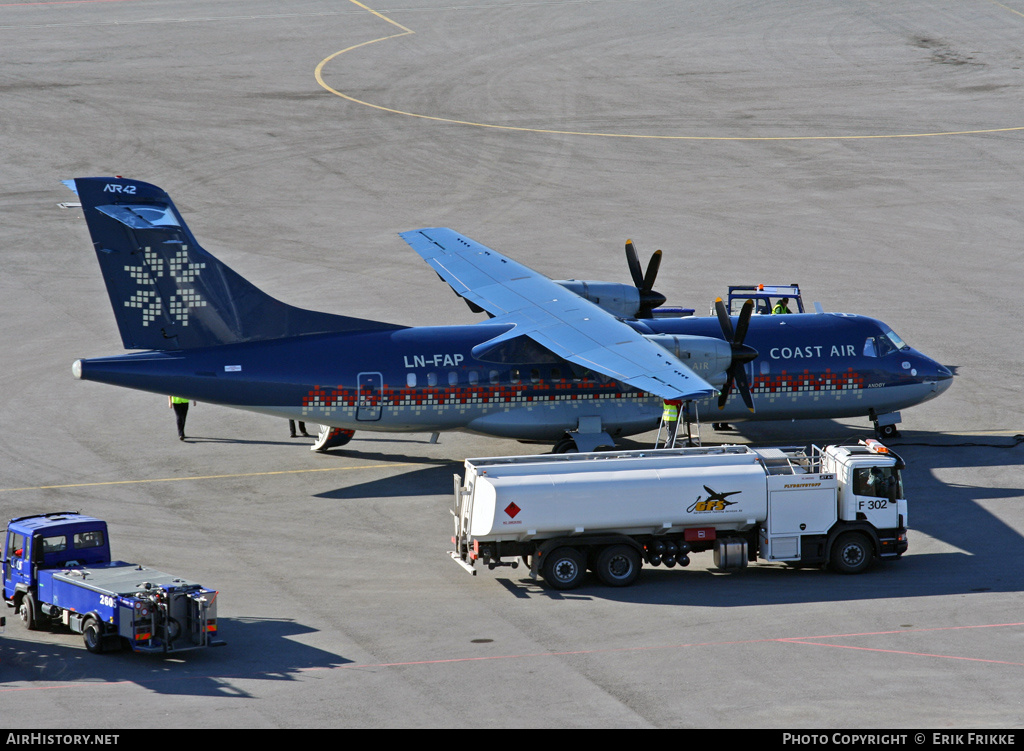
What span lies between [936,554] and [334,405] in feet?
57.6

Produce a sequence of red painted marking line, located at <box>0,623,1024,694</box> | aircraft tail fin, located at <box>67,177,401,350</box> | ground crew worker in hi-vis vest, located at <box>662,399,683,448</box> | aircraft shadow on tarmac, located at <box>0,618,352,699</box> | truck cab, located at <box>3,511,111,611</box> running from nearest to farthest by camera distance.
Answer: red painted marking line, located at <box>0,623,1024,694</box>
aircraft shadow on tarmac, located at <box>0,618,352,699</box>
truck cab, located at <box>3,511,111,611</box>
ground crew worker in hi-vis vest, located at <box>662,399,683,448</box>
aircraft tail fin, located at <box>67,177,401,350</box>

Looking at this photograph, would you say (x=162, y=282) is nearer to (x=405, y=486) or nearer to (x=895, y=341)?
(x=405, y=486)

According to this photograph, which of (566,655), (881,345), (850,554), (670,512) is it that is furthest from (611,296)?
(566,655)

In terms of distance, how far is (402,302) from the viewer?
56.0 m

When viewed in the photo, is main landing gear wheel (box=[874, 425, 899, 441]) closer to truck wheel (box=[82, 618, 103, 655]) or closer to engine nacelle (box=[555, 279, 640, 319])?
engine nacelle (box=[555, 279, 640, 319])

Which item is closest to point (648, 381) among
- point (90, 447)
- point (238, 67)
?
point (90, 447)

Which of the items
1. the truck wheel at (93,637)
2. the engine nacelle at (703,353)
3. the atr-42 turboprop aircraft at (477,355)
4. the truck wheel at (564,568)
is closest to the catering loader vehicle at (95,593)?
the truck wheel at (93,637)

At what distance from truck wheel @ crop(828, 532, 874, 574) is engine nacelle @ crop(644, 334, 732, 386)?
22.7 feet

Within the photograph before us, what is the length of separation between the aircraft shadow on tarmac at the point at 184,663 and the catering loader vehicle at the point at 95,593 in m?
→ 0.37

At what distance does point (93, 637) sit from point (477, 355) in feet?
52.1

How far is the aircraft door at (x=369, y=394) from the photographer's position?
38.2 metres

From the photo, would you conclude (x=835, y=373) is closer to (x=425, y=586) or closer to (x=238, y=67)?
(x=425, y=586)

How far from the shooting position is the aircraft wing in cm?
3253

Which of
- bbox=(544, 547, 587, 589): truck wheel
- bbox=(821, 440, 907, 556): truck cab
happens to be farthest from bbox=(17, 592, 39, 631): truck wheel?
bbox=(821, 440, 907, 556): truck cab
